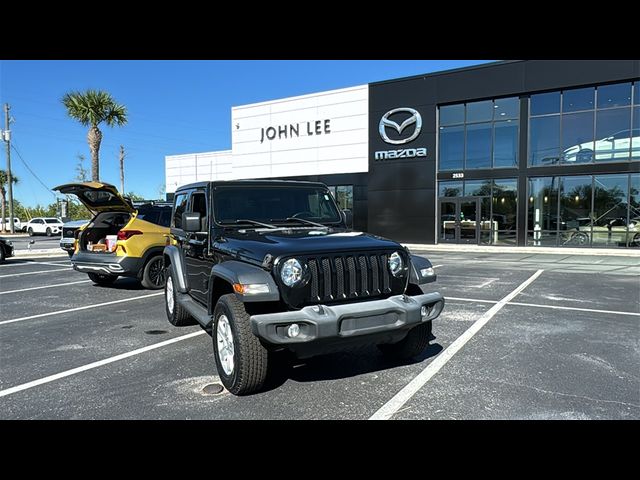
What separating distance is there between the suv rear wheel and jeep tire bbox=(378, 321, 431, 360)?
6.04 meters

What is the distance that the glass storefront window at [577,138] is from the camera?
2066 centimetres

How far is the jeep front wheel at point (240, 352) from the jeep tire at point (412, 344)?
5.13 feet

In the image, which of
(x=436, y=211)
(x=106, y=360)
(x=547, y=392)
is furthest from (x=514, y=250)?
(x=106, y=360)

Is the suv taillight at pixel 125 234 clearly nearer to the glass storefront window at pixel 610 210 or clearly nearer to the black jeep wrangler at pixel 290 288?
the black jeep wrangler at pixel 290 288

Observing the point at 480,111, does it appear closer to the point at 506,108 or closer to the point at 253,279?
the point at 506,108

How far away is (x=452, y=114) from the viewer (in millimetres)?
23531

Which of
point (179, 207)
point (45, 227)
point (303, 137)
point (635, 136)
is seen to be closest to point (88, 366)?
point (179, 207)

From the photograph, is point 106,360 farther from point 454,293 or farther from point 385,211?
point 385,211

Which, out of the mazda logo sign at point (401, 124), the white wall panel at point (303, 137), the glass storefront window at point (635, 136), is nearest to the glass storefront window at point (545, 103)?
the glass storefront window at point (635, 136)
